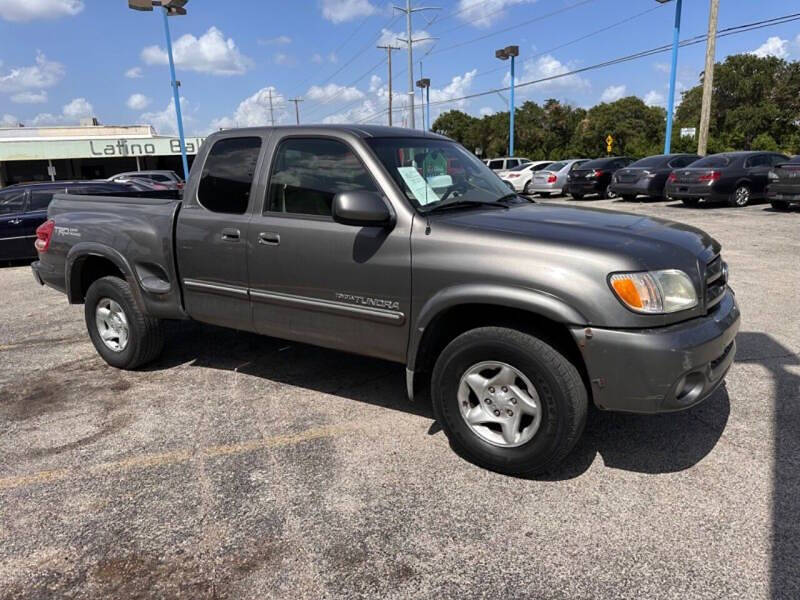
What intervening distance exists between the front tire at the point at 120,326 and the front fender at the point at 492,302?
99.4 inches

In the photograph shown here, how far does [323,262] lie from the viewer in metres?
3.71

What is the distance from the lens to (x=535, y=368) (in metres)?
3.04

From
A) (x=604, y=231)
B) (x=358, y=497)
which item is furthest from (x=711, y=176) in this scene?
(x=358, y=497)

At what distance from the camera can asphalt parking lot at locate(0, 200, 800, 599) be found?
2.54 metres

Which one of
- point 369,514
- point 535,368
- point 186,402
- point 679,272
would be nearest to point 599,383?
point 535,368

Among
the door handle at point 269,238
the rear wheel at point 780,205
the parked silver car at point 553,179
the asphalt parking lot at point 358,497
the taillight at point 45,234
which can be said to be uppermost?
the door handle at point 269,238

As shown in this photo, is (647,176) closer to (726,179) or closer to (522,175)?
(726,179)

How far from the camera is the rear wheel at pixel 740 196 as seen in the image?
1648cm

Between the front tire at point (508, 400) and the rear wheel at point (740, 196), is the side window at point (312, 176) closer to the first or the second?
the front tire at point (508, 400)

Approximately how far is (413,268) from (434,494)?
122cm

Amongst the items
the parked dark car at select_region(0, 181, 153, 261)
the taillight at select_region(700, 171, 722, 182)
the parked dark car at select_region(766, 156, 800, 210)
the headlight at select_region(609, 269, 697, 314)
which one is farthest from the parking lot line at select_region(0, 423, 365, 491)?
the taillight at select_region(700, 171, 722, 182)

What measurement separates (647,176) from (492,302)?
17.4 m

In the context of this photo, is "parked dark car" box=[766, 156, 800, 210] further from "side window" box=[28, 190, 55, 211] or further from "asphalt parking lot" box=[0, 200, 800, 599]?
"side window" box=[28, 190, 55, 211]

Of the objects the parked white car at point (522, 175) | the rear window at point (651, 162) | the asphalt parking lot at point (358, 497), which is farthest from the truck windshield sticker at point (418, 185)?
the parked white car at point (522, 175)
